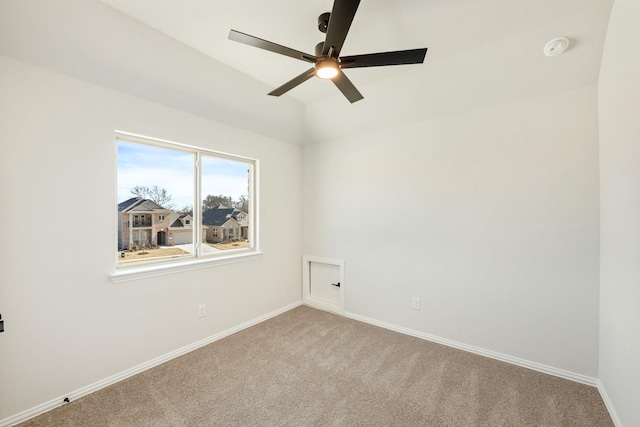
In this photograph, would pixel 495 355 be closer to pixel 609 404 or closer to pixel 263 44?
pixel 609 404

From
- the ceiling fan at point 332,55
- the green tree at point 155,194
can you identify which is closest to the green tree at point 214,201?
the green tree at point 155,194

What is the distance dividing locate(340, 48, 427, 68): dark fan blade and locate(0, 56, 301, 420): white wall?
173cm

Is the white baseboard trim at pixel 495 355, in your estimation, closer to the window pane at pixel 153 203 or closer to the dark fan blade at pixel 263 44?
the window pane at pixel 153 203

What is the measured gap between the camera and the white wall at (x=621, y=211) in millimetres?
1389

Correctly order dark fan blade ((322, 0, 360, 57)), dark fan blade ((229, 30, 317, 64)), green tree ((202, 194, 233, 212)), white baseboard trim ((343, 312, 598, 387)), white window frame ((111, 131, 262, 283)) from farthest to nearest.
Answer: green tree ((202, 194, 233, 212)) → white window frame ((111, 131, 262, 283)) → white baseboard trim ((343, 312, 598, 387)) → dark fan blade ((229, 30, 317, 64)) → dark fan blade ((322, 0, 360, 57))

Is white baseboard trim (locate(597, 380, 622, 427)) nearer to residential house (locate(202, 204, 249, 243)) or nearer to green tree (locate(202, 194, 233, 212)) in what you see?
residential house (locate(202, 204, 249, 243))

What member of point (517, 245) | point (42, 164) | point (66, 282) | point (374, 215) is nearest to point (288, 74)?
point (374, 215)

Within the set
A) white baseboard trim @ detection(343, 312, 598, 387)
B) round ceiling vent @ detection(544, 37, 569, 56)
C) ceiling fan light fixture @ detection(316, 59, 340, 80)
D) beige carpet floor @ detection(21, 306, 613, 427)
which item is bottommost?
beige carpet floor @ detection(21, 306, 613, 427)

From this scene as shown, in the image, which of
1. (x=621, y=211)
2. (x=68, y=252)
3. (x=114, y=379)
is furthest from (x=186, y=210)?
(x=621, y=211)

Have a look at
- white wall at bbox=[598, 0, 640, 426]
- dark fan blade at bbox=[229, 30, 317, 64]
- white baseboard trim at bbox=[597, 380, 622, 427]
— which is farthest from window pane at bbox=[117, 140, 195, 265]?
white baseboard trim at bbox=[597, 380, 622, 427]

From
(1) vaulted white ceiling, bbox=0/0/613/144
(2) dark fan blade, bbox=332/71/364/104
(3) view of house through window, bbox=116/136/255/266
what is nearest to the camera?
(1) vaulted white ceiling, bbox=0/0/613/144

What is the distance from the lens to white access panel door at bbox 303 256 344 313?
3572mm

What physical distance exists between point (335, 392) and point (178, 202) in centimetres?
224

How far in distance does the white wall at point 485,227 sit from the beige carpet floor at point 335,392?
370 millimetres
